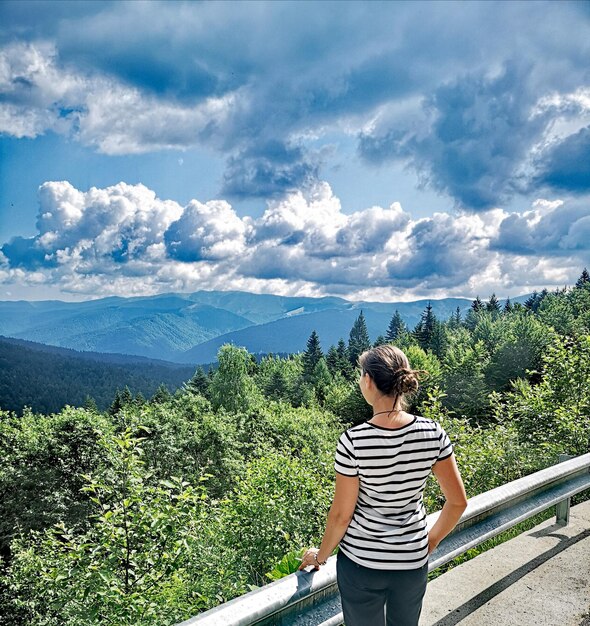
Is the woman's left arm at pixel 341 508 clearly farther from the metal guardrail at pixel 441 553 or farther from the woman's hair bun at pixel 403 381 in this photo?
the woman's hair bun at pixel 403 381

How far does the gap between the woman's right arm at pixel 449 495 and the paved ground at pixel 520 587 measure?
124 centimetres

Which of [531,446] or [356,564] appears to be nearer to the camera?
[356,564]

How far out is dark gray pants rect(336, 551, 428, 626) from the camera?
7.97 ft

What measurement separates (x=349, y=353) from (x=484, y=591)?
322 feet

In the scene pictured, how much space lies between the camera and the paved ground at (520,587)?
11.6ft

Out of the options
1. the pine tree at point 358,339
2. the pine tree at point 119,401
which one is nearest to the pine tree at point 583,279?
the pine tree at point 358,339

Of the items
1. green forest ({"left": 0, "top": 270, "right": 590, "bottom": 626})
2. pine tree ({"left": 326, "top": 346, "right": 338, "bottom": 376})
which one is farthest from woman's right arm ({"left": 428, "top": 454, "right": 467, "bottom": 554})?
pine tree ({"left": 326, "top": 346, "right": 338, "bottom": 376})

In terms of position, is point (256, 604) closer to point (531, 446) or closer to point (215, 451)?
Answer: point (531, 446)

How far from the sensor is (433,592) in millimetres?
3861

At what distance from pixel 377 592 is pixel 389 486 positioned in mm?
531

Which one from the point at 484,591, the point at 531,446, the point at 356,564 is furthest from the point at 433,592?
the point at 531,446

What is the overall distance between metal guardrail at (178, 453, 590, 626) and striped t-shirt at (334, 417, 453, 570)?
0.36 m

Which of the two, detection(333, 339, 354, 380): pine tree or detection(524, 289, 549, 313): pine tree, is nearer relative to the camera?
detection(333, 339, 354, 380): pine tree

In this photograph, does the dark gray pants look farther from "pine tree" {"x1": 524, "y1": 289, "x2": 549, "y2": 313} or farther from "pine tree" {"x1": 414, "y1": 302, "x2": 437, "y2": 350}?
"pine tree" {"x1": 524, "y1": 289, "x2": 549, "y2": 313}
